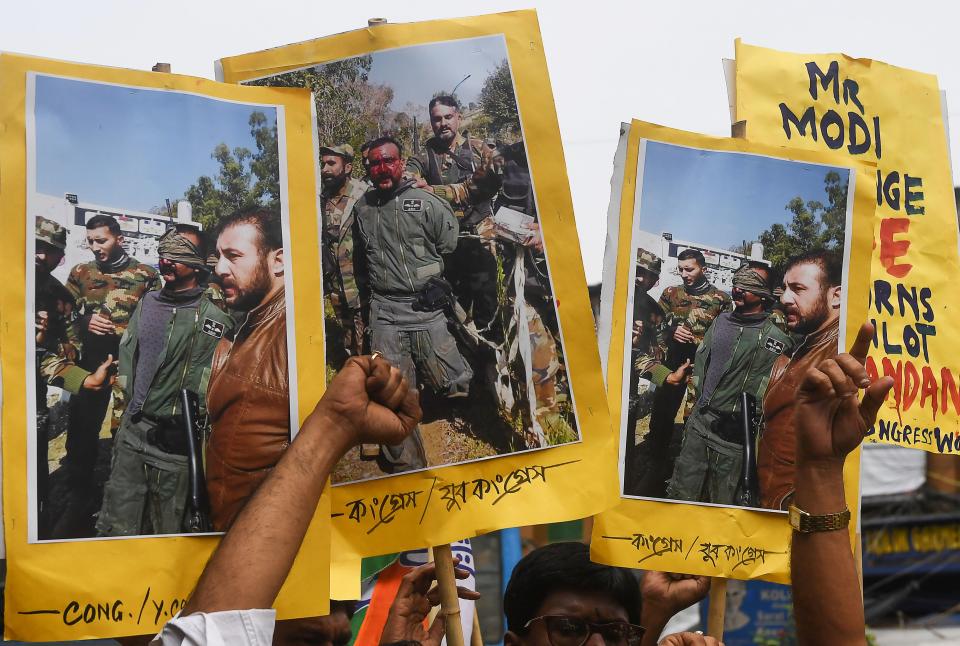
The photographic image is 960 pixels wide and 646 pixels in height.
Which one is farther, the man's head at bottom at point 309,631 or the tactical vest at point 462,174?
the man's head at bottom at point 309,631

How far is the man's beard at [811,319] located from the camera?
2.64m

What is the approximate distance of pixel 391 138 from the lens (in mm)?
2260

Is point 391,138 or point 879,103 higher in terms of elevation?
point 879,103

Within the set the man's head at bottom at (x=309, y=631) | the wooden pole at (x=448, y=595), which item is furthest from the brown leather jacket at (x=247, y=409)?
the man's head at bottom at (x=309, y=631)

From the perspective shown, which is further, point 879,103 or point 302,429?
point 879,103

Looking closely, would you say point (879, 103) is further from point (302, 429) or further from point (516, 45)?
point (302, 429)

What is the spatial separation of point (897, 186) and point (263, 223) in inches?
77.9

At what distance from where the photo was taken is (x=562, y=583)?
265cm

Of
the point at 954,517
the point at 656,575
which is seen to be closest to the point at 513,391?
the point at 656,575

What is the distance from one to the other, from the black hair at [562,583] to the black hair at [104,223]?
137 cm

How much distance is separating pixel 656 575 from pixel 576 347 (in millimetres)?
1034

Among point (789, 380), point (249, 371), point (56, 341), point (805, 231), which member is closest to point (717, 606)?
point (789, 380)

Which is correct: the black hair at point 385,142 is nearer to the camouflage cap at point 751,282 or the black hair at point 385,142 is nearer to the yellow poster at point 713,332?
the yellow poster at point 713,332

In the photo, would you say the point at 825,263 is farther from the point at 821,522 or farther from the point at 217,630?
the point at 217,630
